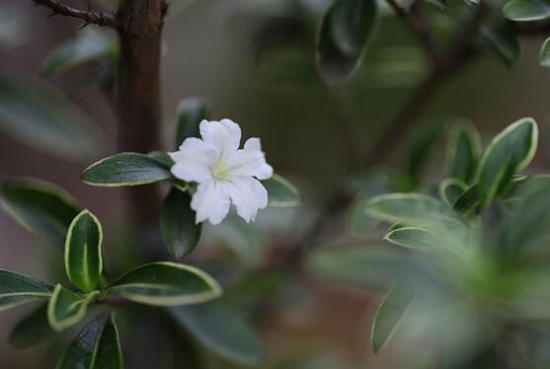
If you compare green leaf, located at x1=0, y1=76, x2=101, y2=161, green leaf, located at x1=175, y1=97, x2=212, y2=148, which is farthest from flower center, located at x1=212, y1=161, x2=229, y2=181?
green leaf, located at x1=0, y1=76, x2=101, y2=161

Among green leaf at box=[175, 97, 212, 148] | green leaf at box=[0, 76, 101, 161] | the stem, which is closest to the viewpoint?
the stem

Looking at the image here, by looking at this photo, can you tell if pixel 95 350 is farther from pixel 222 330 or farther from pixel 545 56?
pixel 545 56

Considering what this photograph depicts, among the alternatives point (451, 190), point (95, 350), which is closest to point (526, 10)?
point (451, 190)

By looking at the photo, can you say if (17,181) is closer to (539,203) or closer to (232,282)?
(232,282)

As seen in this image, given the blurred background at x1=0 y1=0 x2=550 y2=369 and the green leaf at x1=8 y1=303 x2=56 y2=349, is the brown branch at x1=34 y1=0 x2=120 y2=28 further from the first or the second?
the blurred background at x1=0 y1=0 x2=550 y2=369

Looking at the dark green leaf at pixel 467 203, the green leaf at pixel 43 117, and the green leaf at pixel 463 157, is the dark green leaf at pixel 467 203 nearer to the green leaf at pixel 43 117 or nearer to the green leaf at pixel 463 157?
the green leaf at pixel 463 157

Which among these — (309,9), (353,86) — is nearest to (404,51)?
(353,86)

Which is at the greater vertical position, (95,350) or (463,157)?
(463,157)
